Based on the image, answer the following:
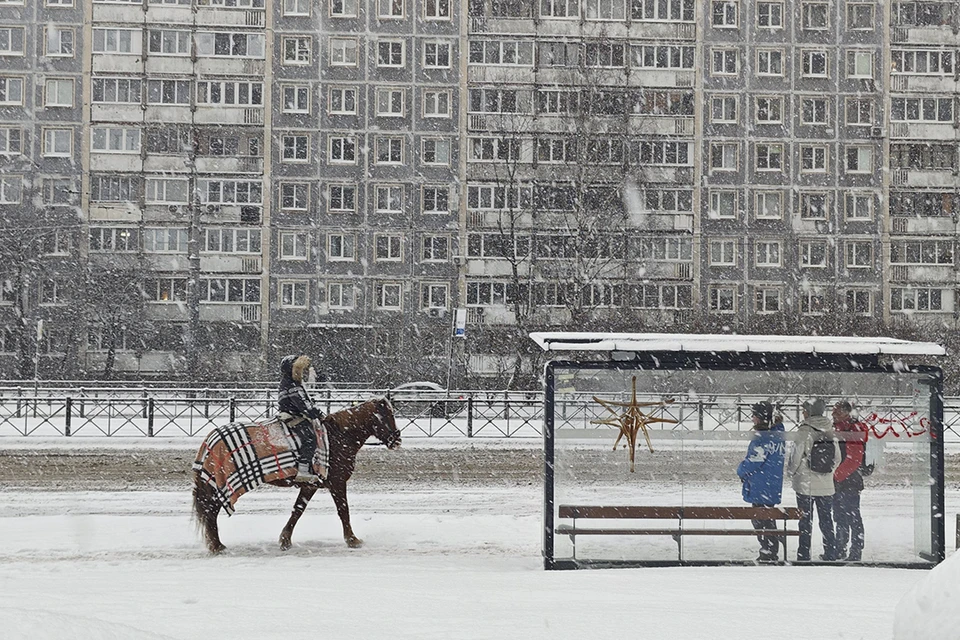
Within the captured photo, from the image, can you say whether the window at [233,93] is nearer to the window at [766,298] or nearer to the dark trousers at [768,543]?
the window at [766,298]

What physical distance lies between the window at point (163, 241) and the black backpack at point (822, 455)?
1767 inches

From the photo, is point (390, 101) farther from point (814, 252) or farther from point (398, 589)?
point (398, 589)

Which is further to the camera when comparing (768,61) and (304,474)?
(768,61)

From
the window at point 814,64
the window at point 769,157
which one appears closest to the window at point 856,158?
the window at point 769,157

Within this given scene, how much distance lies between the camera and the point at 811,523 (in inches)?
394

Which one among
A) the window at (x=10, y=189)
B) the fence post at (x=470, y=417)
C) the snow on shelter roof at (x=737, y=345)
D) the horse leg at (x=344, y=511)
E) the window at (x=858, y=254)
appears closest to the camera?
the snow on shelter roof at (x=737, y=345)

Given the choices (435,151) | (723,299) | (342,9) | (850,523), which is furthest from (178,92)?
(850,523)

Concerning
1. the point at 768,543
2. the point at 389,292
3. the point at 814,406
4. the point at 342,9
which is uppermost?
the point at 342,9

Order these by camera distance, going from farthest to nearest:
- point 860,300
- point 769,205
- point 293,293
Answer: point 769,205 → point 860,300 → point 293,293

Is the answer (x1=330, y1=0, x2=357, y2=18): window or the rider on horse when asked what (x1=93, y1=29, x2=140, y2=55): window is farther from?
the rider on horse

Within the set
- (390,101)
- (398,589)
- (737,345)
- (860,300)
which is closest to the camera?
(398,589)

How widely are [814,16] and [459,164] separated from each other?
2008 cm

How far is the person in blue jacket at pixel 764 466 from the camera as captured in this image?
33.2 feet

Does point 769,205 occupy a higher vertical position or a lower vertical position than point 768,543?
higher
